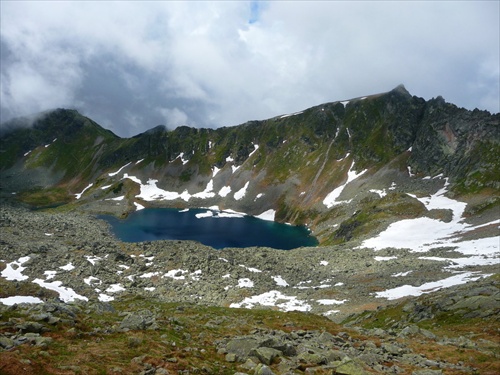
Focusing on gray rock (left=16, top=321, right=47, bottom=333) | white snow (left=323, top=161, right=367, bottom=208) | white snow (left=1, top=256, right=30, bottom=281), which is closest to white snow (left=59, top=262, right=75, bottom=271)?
white snow (left=1, top=256, right=30, bottom=281)

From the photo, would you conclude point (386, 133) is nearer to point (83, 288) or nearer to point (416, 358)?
point (83, 288)

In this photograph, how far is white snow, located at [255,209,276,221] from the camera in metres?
173

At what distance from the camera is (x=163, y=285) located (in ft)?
204

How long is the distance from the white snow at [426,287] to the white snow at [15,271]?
183 feet

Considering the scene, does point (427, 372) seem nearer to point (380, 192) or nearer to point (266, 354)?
point (266, 354)

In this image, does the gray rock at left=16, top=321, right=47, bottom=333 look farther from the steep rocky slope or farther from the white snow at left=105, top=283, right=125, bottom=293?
the white snow at left=105, top=283, right=125, bottom=293

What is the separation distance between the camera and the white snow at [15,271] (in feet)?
188

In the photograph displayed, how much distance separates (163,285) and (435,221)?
7062 centimetres

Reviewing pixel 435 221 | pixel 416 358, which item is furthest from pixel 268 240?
pixel 416 358

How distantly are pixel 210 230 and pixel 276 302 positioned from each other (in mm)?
90740

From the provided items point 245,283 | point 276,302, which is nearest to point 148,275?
point 245,283

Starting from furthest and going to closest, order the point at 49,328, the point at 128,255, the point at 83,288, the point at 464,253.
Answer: the point at 128,255 < the point at 464,253 < the point at 83,288 < the point at 49,328

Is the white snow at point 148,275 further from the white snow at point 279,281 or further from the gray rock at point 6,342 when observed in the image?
the gray rock at point 6,342

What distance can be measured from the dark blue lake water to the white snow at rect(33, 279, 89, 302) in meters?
61.7
